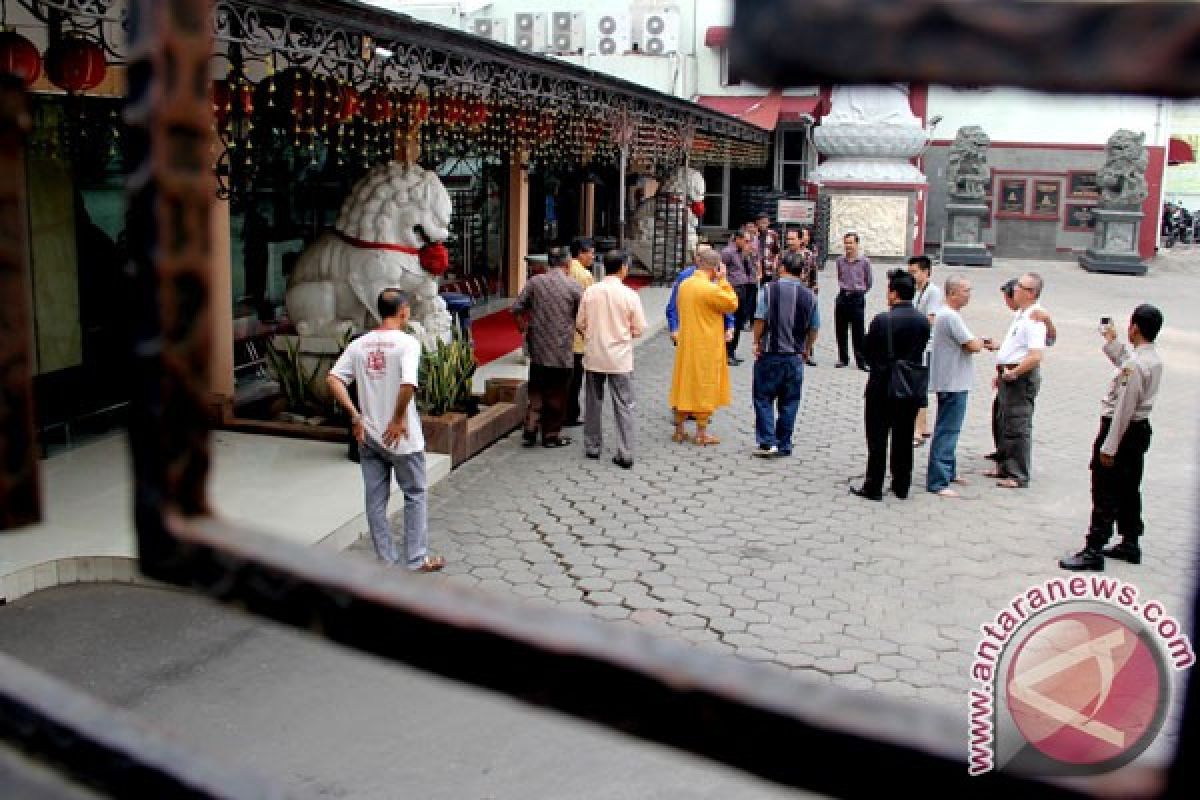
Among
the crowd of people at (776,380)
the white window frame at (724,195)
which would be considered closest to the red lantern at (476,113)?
the crowd of people at (776,380)

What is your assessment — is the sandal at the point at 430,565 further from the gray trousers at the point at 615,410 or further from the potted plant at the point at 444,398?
the gray trousers at the point at 615,410

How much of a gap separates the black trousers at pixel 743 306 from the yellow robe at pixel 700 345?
12.0 ft

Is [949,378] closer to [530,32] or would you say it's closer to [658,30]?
[658,30]

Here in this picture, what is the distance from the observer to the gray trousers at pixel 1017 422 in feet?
25.9

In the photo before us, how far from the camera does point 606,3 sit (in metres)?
28.9

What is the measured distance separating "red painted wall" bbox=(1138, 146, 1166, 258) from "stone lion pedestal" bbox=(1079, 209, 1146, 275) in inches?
80.9

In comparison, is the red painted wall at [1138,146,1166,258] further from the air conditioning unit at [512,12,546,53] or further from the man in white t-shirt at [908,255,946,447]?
the man in white t-shirt at [908,255,946,447]

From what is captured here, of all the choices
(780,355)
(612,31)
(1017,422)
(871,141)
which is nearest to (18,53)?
(780,355)

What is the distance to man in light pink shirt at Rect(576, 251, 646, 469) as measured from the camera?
8.37 metres

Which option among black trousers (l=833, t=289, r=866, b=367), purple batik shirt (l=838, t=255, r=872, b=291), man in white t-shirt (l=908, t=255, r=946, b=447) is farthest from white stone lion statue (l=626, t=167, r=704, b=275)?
man in white t-shirt (l=908, t=255, r=946, b=447)

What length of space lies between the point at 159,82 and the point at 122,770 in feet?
2.02

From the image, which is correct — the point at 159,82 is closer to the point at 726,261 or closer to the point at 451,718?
the point at 451,718

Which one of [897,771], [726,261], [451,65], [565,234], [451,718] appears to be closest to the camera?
[897,771]

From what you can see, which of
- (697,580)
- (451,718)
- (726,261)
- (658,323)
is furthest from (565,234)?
(451,718)
